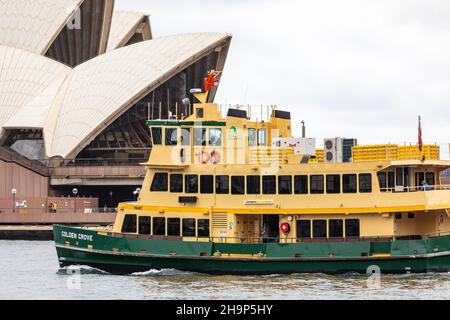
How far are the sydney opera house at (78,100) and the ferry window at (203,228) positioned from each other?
40.0 meters

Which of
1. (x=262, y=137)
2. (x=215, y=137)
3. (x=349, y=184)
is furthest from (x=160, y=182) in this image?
(x=349, y=184)

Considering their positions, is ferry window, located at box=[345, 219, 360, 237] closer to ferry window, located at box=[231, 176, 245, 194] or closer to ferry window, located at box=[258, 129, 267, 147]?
ferry window, located at box=[231, 176, 245, 194]

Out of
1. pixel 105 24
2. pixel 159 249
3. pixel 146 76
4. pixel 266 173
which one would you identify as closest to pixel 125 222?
pixel 159 249

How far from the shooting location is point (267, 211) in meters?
41.1

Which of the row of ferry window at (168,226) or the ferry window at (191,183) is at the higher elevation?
the ferry window at (191,183)

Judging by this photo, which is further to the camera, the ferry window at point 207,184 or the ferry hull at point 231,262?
the ferry window at point 207,184

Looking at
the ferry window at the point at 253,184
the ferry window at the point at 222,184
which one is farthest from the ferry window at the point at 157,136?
the ferry window at the point at 253,184

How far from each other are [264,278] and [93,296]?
6.62 m

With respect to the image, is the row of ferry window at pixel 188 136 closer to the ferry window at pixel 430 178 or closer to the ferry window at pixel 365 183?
the ferry window at pixel 365 183

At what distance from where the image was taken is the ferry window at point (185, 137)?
140 ft

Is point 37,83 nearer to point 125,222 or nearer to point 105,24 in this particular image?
point 105,24

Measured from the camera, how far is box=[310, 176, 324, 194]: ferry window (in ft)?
135

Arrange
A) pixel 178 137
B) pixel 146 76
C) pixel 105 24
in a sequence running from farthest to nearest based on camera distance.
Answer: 1. pixel 105 24
2. pixel 146 76
3. pixel 178 137

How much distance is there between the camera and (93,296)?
36.0m
